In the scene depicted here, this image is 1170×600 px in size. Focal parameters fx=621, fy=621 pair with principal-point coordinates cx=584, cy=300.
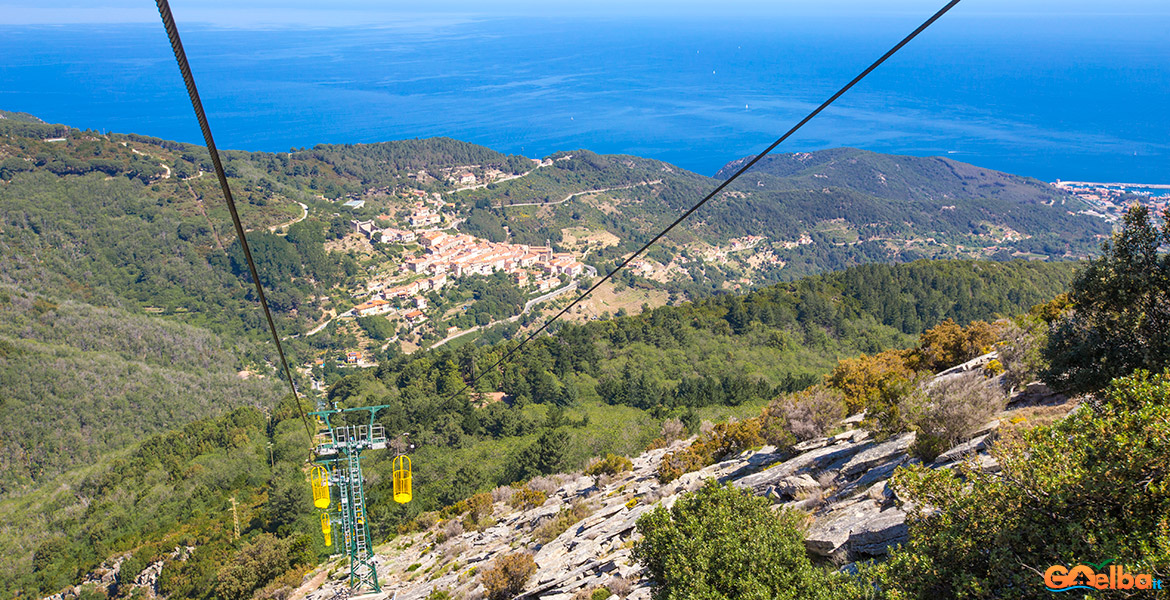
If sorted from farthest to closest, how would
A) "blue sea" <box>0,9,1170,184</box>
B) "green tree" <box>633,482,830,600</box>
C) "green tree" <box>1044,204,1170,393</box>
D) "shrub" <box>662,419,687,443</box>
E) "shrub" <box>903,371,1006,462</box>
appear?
"blue sea" <box>0,9,1170,184</box>, "shrub" <box>662,419,687,443</box>, "shrub" <box>903,371,1006,462</box>, "green tree" <box>1044,204,1170,393</box>, "green tree" <box>633,482,830,600</box>

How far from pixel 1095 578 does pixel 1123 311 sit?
5.02 metres

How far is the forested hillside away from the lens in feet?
74.9

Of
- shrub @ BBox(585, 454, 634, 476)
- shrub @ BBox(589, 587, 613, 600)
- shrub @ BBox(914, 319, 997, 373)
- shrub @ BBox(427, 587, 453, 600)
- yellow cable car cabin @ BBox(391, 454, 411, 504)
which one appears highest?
yellow cable car cabin @ BBox(391, 454, 411, 504)

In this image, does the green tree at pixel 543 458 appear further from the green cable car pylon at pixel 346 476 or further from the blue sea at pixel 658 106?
the blue sea at pixel 658 106

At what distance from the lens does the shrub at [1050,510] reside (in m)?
4.04

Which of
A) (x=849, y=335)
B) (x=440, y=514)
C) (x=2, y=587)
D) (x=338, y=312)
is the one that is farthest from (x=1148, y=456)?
(x=338, y=312)

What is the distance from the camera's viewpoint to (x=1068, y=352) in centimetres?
794

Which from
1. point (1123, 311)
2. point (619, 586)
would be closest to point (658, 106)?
point (1123, 311)

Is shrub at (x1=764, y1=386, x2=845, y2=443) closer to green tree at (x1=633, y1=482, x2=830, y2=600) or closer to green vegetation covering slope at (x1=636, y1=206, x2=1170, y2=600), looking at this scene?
green tree at (x1=633, y1=482, x2=830, y2=600)

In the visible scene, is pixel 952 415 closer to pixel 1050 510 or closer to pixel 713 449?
pixel 1050 510

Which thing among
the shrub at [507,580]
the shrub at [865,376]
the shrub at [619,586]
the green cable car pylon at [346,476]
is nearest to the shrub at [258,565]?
the green cable car pylon at [346,476]

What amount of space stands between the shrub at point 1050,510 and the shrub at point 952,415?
3.95 metres

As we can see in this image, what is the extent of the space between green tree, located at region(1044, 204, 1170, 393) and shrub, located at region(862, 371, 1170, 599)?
114 inches

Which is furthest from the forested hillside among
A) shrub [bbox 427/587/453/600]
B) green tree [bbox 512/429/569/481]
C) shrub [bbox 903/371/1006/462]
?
shrub [bbox 903/371/1006/462]
